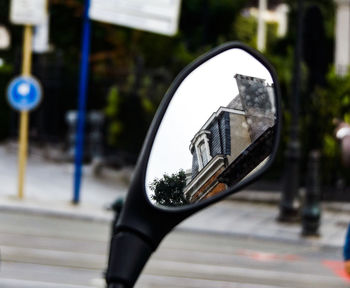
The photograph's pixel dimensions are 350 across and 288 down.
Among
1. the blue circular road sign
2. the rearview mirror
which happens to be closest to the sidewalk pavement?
the blue circular road sign

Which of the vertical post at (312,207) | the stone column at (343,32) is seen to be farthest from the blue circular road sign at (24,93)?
the stone column at (343,32)

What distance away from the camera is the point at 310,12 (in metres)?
18.5

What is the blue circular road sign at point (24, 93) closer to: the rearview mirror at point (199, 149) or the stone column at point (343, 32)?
the stone column at point (343, 32)

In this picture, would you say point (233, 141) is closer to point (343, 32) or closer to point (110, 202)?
point (110, 202)

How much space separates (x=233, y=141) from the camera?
1379 millimetres

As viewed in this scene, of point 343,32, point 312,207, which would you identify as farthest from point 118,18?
point 343,32

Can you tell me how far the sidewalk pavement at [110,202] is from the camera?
13.5 meters

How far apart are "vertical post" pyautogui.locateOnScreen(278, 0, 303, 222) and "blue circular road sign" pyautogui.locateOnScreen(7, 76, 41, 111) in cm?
435

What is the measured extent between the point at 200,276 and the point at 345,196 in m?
7.84

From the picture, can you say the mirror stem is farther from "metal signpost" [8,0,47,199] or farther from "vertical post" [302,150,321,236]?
"metal signpost" [8,0,47,199]

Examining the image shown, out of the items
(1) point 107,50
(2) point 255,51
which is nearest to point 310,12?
(1) point 107,50

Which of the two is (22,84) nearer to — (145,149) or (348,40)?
(348,40)

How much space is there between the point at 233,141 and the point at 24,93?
1385 cm

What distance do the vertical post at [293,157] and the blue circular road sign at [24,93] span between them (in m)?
4.35
